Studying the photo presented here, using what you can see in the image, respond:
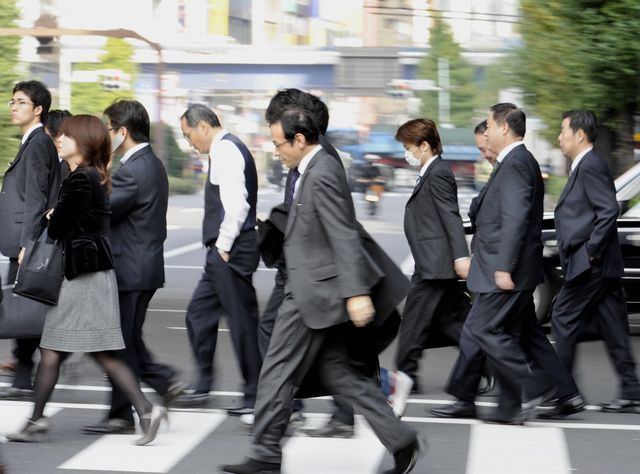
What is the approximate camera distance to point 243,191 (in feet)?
24.1

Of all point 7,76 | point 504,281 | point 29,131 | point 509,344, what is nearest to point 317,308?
point 504,281

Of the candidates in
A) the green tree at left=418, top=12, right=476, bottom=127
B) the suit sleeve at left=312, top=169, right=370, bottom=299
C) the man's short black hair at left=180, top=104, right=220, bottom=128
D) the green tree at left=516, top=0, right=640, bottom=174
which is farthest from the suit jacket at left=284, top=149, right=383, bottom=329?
the green tree at left=418, top=12, right=476, bottom=127

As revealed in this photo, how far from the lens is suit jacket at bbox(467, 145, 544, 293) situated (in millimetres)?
6953

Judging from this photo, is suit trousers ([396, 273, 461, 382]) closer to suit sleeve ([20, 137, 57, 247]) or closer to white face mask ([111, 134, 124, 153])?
white face mask ([111, 134, 124, 153])

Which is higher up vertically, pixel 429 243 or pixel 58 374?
pixel 429 243

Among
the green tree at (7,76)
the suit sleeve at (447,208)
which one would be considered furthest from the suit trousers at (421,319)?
the green tree at (7,76)

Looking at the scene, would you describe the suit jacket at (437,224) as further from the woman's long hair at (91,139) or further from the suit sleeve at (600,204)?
the woman's long hair at (91,139)

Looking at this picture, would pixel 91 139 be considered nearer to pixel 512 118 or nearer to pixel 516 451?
pixel 512 118

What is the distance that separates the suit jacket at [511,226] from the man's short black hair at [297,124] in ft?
5.27

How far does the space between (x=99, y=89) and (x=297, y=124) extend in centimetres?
2889

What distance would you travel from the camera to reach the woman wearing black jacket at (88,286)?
6359mm

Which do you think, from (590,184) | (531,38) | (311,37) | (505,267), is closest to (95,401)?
(505,267)

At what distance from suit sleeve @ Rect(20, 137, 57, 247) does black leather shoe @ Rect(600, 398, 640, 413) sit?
3.55 meters

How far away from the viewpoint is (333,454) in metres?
6.44
